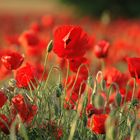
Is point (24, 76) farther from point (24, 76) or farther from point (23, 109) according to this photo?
point (23, 109)

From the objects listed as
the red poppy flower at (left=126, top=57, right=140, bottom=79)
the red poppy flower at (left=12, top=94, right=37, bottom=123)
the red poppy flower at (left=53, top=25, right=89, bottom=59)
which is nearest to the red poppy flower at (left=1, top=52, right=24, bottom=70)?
the red poppy flower at (left=53, top=25, right=89, bottom=59)

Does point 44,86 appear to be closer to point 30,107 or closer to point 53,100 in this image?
point 53,100

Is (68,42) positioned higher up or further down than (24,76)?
higher up

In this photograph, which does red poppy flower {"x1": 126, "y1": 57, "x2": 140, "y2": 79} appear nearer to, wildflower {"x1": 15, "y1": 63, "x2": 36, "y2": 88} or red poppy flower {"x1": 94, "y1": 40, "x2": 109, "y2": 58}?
wildflower {"x1": 15, "y1": 63, "x2": 36, "y2": 88}

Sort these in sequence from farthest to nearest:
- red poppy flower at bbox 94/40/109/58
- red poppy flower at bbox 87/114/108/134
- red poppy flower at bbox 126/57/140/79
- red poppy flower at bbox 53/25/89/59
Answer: red poppy flower at bbox 94/40/109/58 → red poppy flower at bbox 53/25/89/59 → red poppy flower at bbox 126/57/140/79 → red poppy flower at bbox 87/114/108/134

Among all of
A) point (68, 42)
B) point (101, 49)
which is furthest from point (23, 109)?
point (101, 49)

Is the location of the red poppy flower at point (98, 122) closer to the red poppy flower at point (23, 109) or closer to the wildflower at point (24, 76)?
the red poppy flower at point (23, 109)
